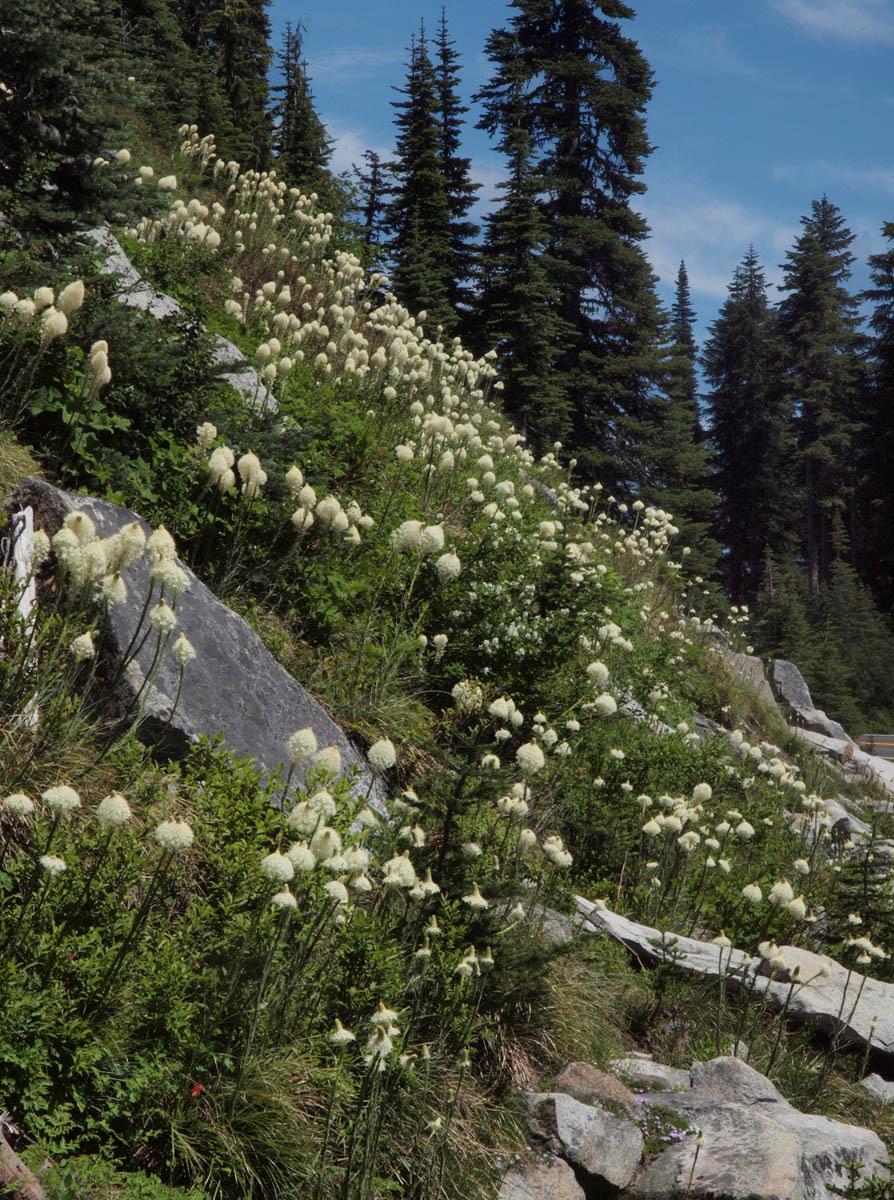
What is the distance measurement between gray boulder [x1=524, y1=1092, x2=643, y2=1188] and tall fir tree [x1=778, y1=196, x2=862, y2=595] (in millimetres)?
35932

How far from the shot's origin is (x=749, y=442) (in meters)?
39.4

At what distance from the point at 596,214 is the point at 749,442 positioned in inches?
776

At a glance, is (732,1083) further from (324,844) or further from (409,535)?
(409,535)

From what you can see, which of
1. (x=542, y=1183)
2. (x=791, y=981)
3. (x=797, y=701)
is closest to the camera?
(x=542, y=1183)

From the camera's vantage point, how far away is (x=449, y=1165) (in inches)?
115

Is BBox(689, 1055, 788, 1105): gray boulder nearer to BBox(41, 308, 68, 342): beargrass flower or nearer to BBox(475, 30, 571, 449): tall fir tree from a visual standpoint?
BBox(41, 308, 68, 342): beargrass flower

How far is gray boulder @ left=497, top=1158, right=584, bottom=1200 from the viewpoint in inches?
118

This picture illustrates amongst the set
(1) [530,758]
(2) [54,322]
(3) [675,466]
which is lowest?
(1) [530,758]

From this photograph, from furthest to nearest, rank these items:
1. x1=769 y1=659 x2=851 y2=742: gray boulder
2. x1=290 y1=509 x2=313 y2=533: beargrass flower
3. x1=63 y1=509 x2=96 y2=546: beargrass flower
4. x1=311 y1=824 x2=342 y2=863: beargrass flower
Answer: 1. x1=769 y1=659 x2=851 y2=742: gray boulder
2. x1=290 y1=509 x2=313 y2=533: beargrass flower
3. x1=63 y1=509 x2=96 y2=546: beargrass flower
4. x1=311 y1=824 x2=342 y2=863: beargrass flower

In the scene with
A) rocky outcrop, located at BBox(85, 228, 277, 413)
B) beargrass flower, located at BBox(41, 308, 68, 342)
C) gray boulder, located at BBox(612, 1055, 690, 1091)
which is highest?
rocky outcrop, located at BBox(85, 228, 277, 413)

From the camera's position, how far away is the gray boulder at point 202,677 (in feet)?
12.3

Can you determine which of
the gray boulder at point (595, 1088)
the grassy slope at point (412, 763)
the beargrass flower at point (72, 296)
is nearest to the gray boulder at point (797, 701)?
the grassy slope at point (412, 763)

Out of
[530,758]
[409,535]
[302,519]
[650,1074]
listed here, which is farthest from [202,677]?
[650,1074]

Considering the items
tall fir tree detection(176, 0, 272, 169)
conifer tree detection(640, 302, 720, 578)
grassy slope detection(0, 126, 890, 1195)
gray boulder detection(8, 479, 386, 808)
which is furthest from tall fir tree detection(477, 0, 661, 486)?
gray boulder detection(8, 479, 386, 808)
